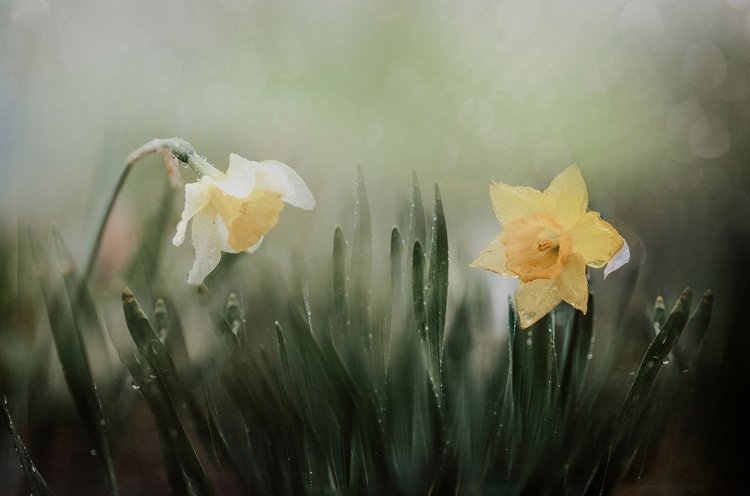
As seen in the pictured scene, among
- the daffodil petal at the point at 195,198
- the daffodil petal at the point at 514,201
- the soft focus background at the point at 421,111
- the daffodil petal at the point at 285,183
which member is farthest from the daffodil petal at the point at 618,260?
the daffodil petal at the point at 195,198

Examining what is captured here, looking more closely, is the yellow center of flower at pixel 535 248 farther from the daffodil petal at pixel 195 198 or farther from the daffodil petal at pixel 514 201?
the daffodil petal at pixel 195 198

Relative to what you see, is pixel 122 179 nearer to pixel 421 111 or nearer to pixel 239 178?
pixel 239 178

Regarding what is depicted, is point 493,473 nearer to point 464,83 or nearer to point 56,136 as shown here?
point 464,83

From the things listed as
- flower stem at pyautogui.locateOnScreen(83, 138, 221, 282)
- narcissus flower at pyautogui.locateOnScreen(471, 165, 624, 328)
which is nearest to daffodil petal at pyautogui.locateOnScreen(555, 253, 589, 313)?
narcissus flower at pyautogui.locateOnScreen(471, 165, 624, 328)

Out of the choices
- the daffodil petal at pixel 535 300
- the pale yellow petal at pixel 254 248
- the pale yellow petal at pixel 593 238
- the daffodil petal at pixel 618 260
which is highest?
the pale yellow petal at pixel 593 238

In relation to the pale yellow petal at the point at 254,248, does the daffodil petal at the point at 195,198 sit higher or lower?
higher

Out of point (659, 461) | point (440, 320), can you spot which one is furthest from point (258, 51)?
point (659, 461)
